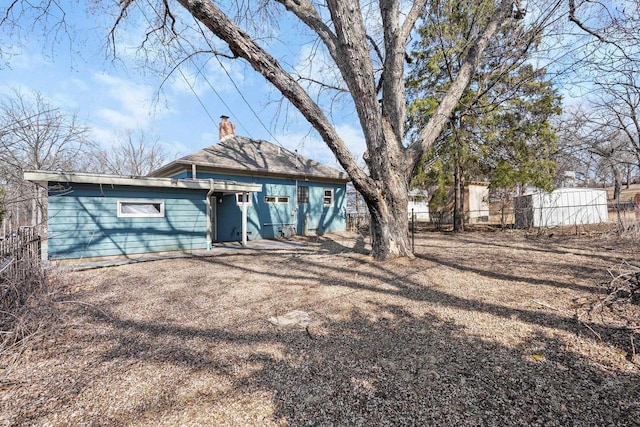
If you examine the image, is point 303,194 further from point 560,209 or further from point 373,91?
point 560,209

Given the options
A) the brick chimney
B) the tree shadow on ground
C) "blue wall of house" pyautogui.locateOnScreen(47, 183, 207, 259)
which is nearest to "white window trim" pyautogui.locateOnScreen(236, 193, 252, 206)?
"blue wall of house" pyautogui.locateOnScreen(47, 183, 207, 259)

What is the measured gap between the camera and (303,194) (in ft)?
46.0

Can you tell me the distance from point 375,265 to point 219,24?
531 centimetres

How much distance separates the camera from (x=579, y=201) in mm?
14414

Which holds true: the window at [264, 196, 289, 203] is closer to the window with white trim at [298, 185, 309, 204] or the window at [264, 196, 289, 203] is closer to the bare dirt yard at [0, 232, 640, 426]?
the window with white trim at [298, 185, 309, 204]

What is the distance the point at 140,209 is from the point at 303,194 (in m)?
7.02

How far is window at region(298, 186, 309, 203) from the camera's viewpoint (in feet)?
45.7

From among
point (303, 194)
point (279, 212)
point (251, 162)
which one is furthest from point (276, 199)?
point (251, 162)

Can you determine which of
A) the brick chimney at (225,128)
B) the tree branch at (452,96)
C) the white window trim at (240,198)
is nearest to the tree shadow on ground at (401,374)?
the tree branch at (452,96)

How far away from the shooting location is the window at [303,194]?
1392cm

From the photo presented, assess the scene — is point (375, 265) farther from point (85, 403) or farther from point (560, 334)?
point (85, 403)

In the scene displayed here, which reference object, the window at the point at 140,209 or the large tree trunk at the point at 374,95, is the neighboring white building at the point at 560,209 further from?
the window at the point at 140,209

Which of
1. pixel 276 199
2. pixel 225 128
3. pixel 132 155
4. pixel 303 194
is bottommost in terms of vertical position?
pixel 276 199

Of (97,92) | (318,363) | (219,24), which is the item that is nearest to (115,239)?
(97,92)
